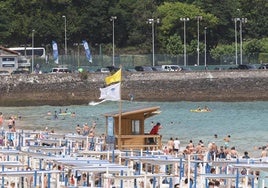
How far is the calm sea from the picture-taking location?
60875 millimetres

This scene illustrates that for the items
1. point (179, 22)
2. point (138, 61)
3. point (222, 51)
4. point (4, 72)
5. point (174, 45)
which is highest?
point (179, 22)

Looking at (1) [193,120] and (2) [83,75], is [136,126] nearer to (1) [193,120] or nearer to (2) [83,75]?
(1) [193,120]

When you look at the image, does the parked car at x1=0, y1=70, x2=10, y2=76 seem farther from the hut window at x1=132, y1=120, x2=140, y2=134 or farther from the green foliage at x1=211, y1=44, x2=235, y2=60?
the hut window at x1=132, y1=120, x2=140, y2=134

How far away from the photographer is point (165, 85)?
105 metres

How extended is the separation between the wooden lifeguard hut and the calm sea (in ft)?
38.8

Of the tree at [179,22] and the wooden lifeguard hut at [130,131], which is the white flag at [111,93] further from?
the tree at [179,22]

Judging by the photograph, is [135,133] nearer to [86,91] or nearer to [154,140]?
[154,140]

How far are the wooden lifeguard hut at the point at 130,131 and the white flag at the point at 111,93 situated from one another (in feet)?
1.93

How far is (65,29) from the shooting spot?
5094 inches

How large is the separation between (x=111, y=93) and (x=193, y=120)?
40.1 meters

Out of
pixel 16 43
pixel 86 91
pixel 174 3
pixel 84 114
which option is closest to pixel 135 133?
pixel 84 114

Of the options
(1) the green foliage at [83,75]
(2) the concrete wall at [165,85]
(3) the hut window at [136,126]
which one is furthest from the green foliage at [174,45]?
(3) the hut window at [136,126]

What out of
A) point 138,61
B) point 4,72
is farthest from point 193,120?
point 138,61

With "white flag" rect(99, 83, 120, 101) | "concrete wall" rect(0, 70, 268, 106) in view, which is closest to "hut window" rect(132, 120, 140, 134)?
"white flag" rect(99, 83, 120, 101)
